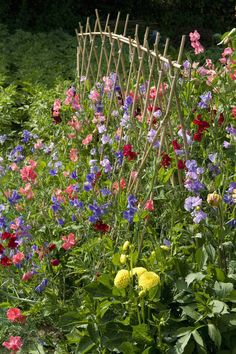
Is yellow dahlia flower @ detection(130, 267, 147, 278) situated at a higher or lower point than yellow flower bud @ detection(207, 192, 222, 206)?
lower

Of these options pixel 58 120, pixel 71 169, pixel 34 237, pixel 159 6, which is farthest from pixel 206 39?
pixel 34 237

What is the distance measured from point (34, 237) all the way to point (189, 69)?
4.20 ft

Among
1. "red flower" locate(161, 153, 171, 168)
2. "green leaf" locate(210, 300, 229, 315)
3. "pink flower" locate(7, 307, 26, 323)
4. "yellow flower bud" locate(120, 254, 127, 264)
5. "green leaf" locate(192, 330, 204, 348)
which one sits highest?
"red flower" locate(161, 153, 171, 168)

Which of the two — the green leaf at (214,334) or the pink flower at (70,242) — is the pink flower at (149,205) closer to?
the pink flower at (70,242)

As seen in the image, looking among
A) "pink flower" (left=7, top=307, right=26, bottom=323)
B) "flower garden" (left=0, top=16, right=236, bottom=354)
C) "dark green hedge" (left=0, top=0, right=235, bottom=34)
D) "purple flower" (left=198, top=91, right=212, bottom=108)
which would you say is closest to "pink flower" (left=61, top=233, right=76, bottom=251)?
"flower garden" (left=0, top=16, right=236, bottom=354)

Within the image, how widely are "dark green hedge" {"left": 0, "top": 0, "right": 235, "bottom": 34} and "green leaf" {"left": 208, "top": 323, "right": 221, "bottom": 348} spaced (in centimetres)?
818

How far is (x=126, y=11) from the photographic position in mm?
11562

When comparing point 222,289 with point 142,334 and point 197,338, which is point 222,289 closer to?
point 197,338

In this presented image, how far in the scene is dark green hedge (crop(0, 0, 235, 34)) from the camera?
33.6 ft

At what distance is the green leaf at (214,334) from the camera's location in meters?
2.47

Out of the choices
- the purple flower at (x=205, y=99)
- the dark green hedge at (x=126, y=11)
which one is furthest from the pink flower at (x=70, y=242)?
the dark green hedge at (x=126, y=11)

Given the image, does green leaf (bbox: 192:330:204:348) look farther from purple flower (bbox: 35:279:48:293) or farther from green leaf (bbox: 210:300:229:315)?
purple flower (bbox: 35:279:48:293)

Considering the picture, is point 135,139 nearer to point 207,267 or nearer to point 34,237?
point 34,237

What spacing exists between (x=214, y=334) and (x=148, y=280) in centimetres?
31
